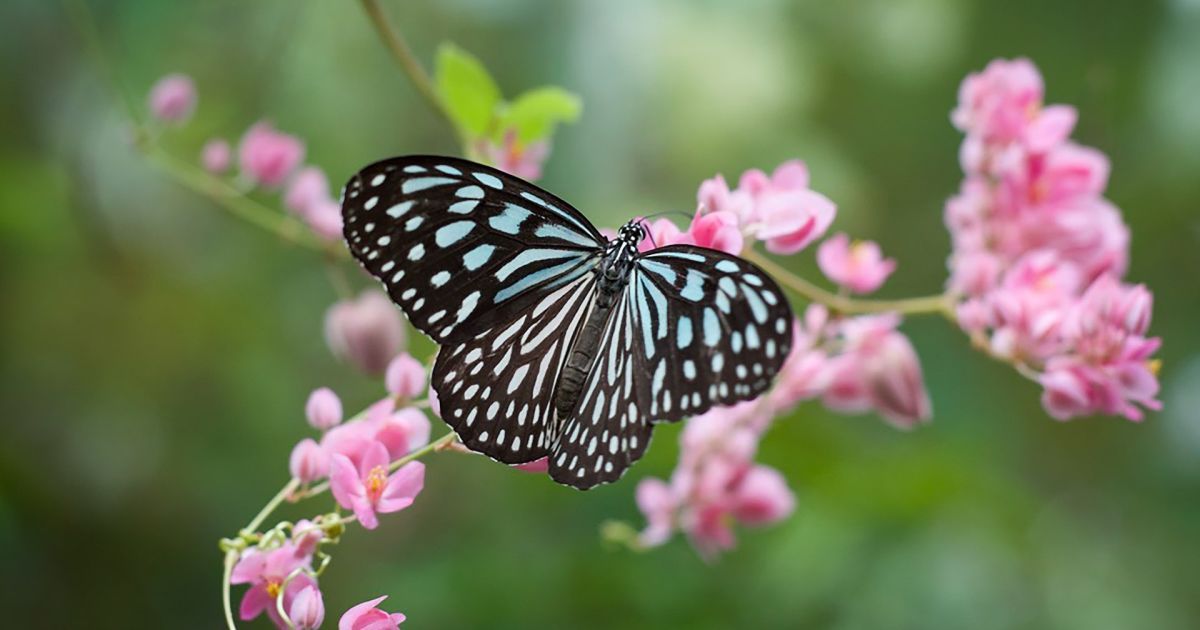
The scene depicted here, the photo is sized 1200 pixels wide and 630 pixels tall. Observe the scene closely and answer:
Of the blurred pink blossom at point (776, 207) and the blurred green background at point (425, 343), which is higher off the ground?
the blurred green background at point (425, 343)

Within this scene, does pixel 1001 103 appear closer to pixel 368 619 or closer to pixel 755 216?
pixel 755 216

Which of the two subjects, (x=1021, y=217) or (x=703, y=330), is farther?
(x=1021, y=217)

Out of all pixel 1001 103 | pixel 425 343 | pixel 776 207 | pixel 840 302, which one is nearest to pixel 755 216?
pixel 776 207

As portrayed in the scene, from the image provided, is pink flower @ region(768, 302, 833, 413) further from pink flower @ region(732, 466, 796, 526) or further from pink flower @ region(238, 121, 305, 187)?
pink flower @ region(238, 121, 305, 187)

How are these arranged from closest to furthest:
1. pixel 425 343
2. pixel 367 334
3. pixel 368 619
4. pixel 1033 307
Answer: pixel 368 619 < pixel 1033 307 < pixel 367 334 < pixel 425 343

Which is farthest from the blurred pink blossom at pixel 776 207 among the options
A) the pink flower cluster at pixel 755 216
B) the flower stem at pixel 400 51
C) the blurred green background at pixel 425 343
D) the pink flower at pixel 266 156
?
the blurred green background at pixel 425 343

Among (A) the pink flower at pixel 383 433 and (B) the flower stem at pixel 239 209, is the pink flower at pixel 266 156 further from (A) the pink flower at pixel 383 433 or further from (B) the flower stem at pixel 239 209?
(A) the pink flower at pixel 383 433

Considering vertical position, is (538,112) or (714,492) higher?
(538,112)

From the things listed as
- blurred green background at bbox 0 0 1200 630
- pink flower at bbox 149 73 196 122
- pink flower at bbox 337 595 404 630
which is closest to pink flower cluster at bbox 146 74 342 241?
pink flower at bbox 149 73 196 122
